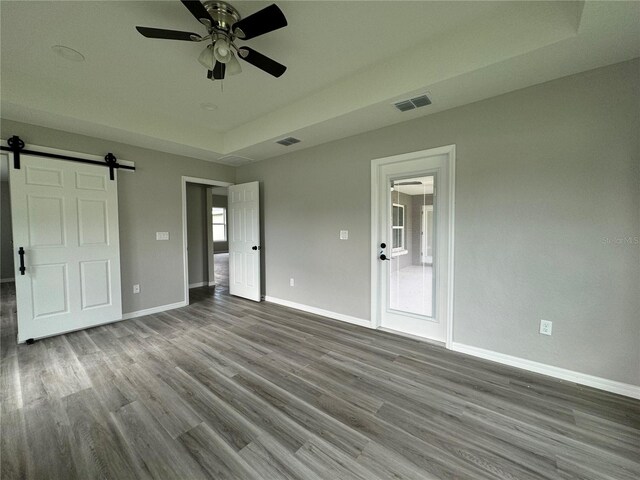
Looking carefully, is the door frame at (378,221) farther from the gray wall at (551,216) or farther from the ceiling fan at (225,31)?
the ceiling fan at (225,31)

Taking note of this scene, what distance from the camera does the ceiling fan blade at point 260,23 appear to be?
5.10 ft

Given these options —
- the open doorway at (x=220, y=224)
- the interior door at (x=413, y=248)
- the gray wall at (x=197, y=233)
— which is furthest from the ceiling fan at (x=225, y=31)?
the open doorway at (x=220, y=224)

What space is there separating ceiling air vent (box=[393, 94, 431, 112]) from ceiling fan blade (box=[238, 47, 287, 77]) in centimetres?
123

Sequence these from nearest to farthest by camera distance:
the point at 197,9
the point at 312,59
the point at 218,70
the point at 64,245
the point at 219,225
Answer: the point at 197,9
the point at 218,70
the point at 312,59
the point at 64,245
the point at 219,225

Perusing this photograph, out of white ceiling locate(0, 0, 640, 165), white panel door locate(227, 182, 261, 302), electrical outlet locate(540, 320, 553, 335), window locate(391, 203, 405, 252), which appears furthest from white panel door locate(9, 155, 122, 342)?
electrical outlet locate(540, 320, 553, 335)

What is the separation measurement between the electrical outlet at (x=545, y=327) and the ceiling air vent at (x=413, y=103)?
7.47 feet

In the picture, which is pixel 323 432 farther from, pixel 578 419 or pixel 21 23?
pixel 21 23

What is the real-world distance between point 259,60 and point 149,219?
10.3ft

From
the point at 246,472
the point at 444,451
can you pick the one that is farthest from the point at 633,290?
the point at 246,472

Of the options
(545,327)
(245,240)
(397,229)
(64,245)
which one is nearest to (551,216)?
(545,327)

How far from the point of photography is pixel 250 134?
3799 mm

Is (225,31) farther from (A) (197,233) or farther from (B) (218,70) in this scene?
(A) (197,233)

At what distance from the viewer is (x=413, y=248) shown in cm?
313

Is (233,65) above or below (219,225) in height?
above
